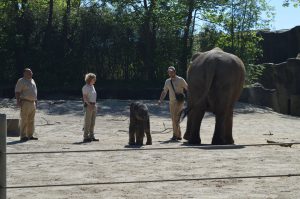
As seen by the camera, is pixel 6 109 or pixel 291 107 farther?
pixel 291 107

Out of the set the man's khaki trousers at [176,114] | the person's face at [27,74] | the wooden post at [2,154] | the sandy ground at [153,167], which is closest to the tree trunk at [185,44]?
the sandy ground at [153,167]

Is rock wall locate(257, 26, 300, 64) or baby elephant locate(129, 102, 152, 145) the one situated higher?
rock wall locate(257, 26, 300, 64)

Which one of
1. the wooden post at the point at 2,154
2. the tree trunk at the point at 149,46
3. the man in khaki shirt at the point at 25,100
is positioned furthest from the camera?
the tree trunk at the point at 149,46

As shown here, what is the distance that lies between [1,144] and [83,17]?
25.9 meters

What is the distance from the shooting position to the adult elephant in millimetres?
14312

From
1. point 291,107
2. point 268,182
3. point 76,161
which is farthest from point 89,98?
point 291,107

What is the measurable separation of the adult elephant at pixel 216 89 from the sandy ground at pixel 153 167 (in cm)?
89

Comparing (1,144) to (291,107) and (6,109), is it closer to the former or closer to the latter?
(6,109)

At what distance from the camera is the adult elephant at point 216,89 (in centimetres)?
1431

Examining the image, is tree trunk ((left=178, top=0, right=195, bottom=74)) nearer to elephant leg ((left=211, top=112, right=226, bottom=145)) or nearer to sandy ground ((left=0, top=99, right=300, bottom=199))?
sandy ground ((left=0, top=99, right=300, bottom=199))

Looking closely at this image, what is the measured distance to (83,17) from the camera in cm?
3083

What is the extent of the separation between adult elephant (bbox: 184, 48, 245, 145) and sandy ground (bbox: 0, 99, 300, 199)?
0.89m

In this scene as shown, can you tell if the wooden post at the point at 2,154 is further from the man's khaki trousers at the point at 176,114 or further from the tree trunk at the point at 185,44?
the tree trunk at the point at 185,44

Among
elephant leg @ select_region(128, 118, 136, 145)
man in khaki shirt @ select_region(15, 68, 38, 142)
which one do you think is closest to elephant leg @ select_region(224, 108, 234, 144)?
elephant leg @ select_region(128, 118, 136, 145)
